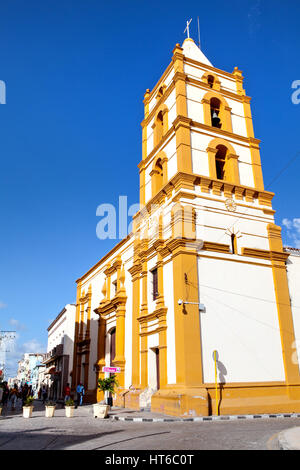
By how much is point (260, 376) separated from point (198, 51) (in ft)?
64.6

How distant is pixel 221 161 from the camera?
69.1 ft

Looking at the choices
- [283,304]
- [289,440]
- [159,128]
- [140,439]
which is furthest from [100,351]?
[289,440]

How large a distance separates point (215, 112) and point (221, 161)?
131 inches

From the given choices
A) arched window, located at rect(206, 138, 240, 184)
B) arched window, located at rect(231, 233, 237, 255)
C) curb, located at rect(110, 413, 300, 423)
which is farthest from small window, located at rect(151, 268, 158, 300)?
curb, located at rect(110, 413, 300, 423)

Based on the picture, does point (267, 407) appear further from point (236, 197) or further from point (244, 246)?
point (236, 197)

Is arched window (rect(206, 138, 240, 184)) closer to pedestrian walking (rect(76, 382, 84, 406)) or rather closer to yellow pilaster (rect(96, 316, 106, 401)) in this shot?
yellow pilaster (rect(96, 316, 106, 401))

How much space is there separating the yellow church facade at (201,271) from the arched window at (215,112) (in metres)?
0.07

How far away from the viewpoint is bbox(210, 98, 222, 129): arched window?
71.5 feet

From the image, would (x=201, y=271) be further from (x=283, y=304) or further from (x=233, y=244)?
(x=283, y=304)

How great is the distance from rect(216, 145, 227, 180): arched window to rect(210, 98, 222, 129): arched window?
6.30 ft

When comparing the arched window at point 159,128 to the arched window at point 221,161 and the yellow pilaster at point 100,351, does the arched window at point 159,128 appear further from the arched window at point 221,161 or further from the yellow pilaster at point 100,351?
the yellow pilaster at point 100,351

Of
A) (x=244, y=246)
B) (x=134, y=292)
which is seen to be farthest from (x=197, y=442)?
(x=134, y=292)

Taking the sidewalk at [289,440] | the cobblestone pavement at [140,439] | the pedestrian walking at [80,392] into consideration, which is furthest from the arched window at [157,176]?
the sidewalk at [289,440]

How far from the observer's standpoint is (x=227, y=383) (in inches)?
594
